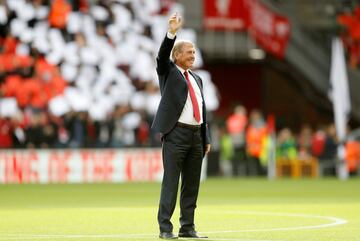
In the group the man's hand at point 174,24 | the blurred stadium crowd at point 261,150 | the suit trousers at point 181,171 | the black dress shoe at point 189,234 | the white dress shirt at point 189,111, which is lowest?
the blurred stadium crowd at point 261,150

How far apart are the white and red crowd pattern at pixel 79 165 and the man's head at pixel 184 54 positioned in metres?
17.4

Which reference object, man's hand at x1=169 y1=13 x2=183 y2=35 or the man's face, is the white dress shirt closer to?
the man's face

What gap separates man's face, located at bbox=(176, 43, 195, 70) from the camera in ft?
37.1

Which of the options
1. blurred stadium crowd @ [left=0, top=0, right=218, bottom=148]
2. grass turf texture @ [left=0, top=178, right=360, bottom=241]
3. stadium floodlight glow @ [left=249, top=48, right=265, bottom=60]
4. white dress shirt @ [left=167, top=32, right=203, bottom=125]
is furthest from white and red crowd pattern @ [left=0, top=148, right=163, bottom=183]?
white dress shirt @ [left=167, top=32, right=203, bottom=125]

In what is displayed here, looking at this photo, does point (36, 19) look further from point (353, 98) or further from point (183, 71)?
point (183, 71)

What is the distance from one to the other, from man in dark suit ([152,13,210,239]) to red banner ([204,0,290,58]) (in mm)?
22574

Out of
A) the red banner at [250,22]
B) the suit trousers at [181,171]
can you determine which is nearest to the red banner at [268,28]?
the red banner at [250,22]

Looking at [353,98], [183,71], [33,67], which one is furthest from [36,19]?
[183,71]

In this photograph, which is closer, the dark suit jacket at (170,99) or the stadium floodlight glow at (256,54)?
the dark suit jacket at (170,99)

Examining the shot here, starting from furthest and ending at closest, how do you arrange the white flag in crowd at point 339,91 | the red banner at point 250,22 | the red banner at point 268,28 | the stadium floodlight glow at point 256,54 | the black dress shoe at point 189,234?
the stadium floodlight glow at point 256,54, the red banner at point 250,22, the red banner at point 268,28, the white flag in crowd at point 339,91, the black dress shoe at point 189,234

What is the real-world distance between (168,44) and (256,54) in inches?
1036

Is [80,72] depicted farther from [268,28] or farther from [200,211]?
[200,211]

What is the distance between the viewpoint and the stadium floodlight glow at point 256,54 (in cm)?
3578

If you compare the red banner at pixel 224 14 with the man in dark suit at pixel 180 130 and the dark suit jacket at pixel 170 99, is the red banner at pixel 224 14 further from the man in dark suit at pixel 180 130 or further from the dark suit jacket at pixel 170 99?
the dark suit jacket at pixel 170 99
